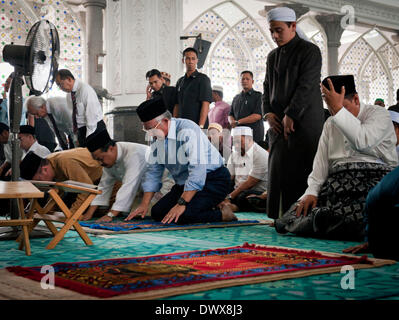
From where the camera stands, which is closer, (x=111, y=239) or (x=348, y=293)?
(x=348, y=293)

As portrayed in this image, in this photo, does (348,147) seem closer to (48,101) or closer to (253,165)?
(253,165)

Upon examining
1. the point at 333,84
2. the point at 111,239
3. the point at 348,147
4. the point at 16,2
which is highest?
the point at 16,2

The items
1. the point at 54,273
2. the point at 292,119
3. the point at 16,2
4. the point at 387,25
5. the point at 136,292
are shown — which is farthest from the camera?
the point at 387,25

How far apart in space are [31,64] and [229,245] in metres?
1.84

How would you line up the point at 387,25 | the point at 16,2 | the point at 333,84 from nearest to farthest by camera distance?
the point at 333,84, the point at 16,2, the point at 387,25

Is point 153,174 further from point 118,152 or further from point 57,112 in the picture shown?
point 57,112

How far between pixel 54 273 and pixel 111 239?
128cm

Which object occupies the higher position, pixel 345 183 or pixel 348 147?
pixel 348 147

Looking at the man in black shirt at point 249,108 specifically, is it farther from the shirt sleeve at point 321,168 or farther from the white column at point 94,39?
the shirt sleeve at point 321,168

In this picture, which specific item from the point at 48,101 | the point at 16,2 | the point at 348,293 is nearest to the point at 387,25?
the point at 16,2

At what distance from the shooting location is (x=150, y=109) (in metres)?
4.10

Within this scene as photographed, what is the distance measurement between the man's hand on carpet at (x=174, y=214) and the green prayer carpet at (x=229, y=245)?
0.25m

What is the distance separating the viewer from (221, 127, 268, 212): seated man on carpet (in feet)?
18.6

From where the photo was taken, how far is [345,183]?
10.8 feet
